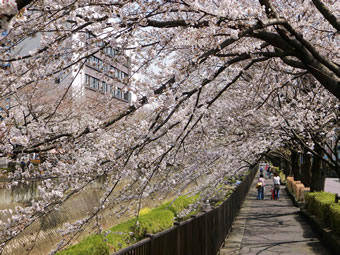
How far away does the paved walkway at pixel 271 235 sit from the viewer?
34.0 ft

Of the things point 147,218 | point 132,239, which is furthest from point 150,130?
point 147,218

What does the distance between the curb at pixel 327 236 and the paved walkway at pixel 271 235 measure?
0.18 m

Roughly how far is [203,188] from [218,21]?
8.06 m

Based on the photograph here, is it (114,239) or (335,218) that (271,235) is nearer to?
(335,218)

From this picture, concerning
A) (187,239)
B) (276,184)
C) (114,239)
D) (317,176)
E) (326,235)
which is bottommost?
(326,235)

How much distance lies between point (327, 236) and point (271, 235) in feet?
7.52

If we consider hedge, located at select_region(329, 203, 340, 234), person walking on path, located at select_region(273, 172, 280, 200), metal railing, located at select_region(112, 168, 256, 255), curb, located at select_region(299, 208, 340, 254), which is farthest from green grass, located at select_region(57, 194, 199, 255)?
person walking on path, located at select_region(273, 172, 280, 200)

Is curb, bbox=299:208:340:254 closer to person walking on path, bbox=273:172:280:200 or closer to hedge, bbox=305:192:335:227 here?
hedge, bbox=305:192:335:227

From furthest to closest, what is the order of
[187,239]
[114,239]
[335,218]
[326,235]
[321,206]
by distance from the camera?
[321,206]
[326,235]
[335,218]
[114,239]
[187,239]

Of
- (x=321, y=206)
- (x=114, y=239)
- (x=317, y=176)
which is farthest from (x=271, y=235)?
(x=114, y=239)

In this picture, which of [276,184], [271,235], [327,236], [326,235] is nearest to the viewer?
[327,236]

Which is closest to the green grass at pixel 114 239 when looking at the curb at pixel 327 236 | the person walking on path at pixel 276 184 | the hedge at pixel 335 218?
the curb at pixel 327 236

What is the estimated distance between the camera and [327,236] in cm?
1056

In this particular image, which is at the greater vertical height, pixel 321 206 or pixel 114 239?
pixel 321 206
